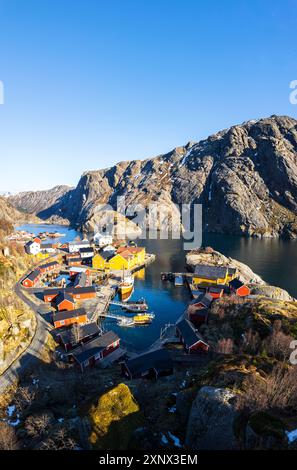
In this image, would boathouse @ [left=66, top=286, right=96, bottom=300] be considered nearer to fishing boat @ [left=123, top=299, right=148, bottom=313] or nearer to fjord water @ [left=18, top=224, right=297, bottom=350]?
fishing boat @ [left=123, top=299, right=148, bottom=313]

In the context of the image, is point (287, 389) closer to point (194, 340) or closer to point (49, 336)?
point (194, 340)

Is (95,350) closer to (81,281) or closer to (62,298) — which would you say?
(62,298)

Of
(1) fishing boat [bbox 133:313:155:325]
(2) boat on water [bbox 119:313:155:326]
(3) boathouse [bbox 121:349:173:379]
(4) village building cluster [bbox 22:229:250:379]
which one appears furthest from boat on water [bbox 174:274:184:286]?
(3) boathouse [bbox 121:349:173:379]

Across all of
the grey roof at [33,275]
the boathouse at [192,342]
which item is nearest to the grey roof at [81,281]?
the grey roof at [33,275]

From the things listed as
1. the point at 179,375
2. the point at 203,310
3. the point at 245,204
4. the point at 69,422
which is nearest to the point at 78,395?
the point at 69,422

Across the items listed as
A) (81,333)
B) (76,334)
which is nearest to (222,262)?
(81,333)

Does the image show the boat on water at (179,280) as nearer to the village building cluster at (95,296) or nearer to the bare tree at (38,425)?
the village building cluster at (95,296)
